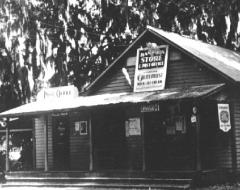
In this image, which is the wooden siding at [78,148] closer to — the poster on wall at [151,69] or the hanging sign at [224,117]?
the poster on wall at [151,69]

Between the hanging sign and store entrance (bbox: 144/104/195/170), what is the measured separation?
7.40 feet

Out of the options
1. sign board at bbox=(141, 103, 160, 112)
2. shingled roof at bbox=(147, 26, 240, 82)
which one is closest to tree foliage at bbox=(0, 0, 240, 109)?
shingled roof at bbox=(147, 26, 240, 82)

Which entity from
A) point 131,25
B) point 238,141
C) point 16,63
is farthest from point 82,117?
point 131,25

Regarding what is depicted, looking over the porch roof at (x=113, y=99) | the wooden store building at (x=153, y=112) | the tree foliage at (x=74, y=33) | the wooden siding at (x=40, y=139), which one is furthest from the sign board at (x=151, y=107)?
the tree foliage at (x=74, y=33)

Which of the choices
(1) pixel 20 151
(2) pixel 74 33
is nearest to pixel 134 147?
(1) pixel 20 151

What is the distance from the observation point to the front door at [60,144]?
22945 mm

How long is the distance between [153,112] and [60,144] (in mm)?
5408

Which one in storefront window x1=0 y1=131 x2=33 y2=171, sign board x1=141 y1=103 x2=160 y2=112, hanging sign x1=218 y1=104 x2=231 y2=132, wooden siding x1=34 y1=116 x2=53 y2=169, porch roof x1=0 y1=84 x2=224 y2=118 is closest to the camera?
hanging sign x1=218 y1=104 x2=231 y2=132

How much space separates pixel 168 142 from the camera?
19.4m

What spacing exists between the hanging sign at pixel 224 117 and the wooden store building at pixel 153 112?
0.04 meters

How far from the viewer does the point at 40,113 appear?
20.1m

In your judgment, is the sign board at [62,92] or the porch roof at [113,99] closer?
the porch roof at [113,99]

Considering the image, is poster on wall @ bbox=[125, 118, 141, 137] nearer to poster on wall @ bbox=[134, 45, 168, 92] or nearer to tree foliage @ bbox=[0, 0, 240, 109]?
poster on wall @ bbox=[134, 45, 168, 92]

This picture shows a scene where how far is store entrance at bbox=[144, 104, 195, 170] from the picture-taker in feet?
61.9
